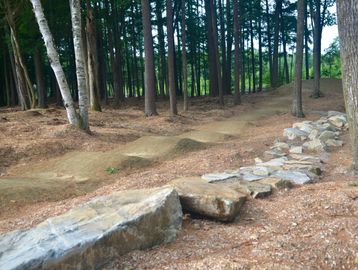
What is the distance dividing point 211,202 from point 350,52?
10.5 ft

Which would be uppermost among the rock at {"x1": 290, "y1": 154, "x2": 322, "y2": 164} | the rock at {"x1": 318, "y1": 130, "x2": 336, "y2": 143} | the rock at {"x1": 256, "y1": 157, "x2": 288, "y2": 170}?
the rock at {"x1": 318, "y1": 130, "x2": 336, "y2": 143}

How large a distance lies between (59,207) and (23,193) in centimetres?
100

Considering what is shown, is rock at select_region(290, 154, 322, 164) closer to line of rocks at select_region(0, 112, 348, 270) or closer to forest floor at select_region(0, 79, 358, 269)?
forest floor at select_region(0, 79, 358, 269)

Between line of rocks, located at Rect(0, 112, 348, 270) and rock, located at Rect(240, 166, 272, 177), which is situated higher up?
line of rocks, located at Rect(0, 112, 348, 270)

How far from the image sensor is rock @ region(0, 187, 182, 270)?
109 inches

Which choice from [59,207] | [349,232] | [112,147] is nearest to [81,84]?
[112,147]

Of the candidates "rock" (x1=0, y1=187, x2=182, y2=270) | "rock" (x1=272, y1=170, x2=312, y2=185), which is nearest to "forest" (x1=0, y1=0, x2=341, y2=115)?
"rock" (x1=272, y1=170, x2=312, y2=185)

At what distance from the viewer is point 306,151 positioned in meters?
8.20

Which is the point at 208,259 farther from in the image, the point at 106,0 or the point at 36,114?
the point at 106,0

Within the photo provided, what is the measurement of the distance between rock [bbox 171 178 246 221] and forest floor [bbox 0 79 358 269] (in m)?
0.11

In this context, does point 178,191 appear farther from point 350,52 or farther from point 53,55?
point 53,55

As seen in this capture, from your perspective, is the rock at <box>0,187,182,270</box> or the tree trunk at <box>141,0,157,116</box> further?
the tree trunk at <box>141,0,157,116</box>

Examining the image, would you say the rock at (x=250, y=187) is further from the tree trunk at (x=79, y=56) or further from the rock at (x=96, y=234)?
the tree trunk at (x=79, y=56)

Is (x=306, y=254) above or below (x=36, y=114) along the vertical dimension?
below
